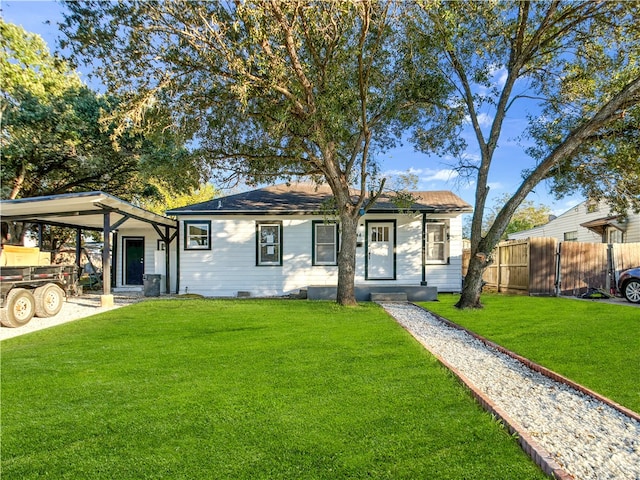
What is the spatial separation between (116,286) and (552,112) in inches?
670

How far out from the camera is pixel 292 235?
13.5 m

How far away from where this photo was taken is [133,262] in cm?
1562

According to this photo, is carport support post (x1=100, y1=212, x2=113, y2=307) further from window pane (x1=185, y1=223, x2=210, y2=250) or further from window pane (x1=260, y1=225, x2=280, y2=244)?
window pane (x1=260, y1=225, x2=280, y2=244)

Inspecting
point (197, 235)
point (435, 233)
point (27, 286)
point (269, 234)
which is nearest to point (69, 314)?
point (27, 286)

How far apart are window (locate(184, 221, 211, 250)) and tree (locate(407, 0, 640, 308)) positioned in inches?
344

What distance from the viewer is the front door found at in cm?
1554

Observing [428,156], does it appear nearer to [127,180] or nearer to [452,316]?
[452,316]

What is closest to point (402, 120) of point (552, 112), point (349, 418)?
point (552, 112)

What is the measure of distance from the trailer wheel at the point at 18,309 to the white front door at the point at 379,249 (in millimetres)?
9739

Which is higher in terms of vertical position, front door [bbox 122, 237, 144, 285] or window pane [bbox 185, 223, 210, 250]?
window pane [bbox 185, 223, 210, 250]

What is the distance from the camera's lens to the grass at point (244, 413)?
2.38 m

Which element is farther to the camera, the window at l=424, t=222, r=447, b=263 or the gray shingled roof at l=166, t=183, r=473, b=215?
the window at l=424, t=222, r=447, b=263

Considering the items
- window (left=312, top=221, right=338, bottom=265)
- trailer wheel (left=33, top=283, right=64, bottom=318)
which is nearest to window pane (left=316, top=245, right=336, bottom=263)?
window (left=312, top=221, right=338, bottom=265)

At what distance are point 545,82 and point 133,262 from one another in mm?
16250
